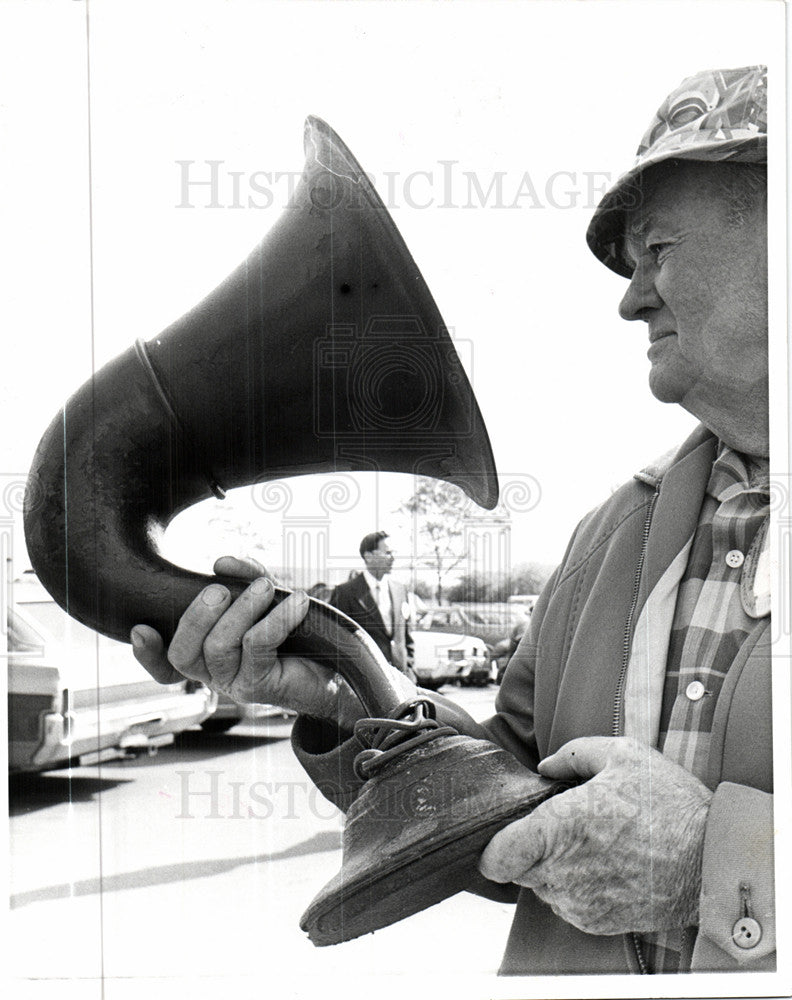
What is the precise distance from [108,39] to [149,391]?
730 mm

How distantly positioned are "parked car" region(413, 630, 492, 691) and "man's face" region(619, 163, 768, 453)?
0.58 m

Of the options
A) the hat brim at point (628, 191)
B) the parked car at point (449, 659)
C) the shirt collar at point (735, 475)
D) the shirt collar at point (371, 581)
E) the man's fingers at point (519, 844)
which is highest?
the hat brim at point (628, 191)

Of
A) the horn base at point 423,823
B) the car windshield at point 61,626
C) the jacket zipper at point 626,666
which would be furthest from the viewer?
the car windshield at point 61,626

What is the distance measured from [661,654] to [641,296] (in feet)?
2.03

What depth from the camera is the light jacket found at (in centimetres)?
141

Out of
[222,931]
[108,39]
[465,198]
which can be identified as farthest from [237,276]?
[222,931]

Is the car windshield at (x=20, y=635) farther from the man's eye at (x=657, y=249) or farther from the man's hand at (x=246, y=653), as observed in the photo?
the man's eye at (x=657, y=249)

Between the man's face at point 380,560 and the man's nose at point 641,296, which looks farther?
the man's face at point 380,560

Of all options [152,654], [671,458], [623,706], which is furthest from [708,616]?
[152,654]

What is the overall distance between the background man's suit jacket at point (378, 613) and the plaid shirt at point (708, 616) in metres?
0.48

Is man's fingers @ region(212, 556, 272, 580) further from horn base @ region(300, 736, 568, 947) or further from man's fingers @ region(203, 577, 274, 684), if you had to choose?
horn base @ region(300, 736, 568, 947)

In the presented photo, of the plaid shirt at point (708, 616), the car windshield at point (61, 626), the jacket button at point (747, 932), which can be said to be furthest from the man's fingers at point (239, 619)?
the jacket button at point (747, 932)

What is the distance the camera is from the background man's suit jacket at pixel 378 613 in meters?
1.65

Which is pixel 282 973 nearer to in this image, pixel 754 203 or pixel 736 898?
pixel 736 898
